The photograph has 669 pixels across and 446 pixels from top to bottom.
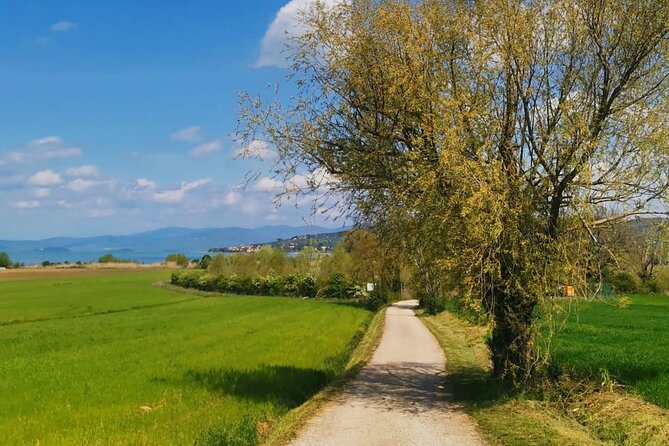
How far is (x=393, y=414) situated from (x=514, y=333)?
3.41 metres

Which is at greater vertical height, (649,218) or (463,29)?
(463,29)

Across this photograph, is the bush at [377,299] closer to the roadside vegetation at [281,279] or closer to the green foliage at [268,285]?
the roadside vegetation at [281,279]

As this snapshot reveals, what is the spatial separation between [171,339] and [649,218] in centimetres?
2794

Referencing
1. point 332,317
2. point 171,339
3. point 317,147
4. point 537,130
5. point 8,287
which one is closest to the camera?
point 537,130

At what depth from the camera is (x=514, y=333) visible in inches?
547

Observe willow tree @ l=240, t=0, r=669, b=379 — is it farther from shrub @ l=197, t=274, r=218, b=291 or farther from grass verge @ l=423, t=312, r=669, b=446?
shrub @ l=197, t=274, r=218, b=291

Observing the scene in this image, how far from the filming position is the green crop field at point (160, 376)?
40.7 ft

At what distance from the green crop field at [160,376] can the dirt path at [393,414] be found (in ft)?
4.51

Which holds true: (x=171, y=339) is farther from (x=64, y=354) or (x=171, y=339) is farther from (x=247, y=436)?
(x=247, y=436)

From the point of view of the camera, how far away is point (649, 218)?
41.7 feet

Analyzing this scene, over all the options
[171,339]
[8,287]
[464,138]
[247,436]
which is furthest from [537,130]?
[8,287]

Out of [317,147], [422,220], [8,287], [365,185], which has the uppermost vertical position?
[317,147]

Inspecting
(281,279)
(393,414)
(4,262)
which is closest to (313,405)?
(393,414)

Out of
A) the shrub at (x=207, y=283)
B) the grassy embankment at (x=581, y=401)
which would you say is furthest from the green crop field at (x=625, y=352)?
the shrub at (x=207, y=283)
